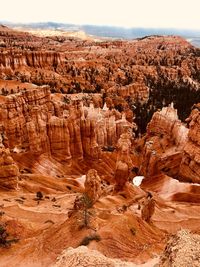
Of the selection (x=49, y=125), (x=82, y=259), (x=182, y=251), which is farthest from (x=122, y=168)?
(x=182, y=251)

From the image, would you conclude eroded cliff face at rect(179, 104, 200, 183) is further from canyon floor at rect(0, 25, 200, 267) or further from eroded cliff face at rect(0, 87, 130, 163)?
eroded cliff face at rect(0, 87, 130, 163)

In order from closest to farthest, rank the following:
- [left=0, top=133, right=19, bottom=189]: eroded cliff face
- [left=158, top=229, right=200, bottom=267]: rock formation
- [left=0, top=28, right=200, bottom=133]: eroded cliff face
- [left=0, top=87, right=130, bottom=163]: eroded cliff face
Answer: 1. [left=158, top=229, right=200, bottom=267]: rock formation
2. [left=0, top=133, right=19, bottom=189]: eroded cliff face
3. [left=0, top=87, right=130, bottom=163]: eroded cliff face
4. [left=0, top=28, right=200, bottom=133]: eroded cliff face

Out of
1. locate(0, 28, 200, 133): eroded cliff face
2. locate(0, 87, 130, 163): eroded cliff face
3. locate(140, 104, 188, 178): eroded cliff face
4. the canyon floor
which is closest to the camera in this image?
the canyon floor

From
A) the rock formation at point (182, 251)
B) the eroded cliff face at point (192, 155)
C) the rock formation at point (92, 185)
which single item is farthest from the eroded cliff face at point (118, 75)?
the rock formation at point (182, 251)

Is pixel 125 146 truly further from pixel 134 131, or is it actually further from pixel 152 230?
pixel 134 131

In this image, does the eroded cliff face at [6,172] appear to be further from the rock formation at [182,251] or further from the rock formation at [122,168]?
the rock formation at [182,251]

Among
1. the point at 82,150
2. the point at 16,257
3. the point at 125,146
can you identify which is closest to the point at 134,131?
the point at 82,150

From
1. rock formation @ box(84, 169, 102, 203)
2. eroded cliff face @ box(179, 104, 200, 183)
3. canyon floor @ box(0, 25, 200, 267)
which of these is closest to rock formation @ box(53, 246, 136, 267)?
canyon floor @ box(0, 25, 200, 267)

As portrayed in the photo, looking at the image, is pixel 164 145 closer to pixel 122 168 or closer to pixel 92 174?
pixel 122 168
